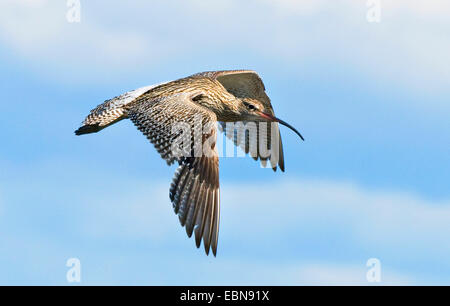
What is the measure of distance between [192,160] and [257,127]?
17.4 feet

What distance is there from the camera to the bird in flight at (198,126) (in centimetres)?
1302

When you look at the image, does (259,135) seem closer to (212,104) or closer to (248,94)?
(248,94)

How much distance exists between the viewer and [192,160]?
13.3 meters

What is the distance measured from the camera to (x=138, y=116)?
573 inches

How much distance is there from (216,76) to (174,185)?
460 centimetres

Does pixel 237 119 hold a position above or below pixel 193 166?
above

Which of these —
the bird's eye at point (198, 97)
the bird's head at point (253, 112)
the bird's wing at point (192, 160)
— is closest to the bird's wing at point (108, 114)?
the bird's eye at point (198, 97)

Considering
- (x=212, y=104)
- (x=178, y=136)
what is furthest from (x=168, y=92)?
(x=178, y=136)

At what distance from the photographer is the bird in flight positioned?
13.0 meters

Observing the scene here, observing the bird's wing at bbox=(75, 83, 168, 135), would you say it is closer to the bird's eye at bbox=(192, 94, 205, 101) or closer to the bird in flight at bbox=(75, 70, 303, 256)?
the bird in flight at bbox=(75, 70, 303, 256)

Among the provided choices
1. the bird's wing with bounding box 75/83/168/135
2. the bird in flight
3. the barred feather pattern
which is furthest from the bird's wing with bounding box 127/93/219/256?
the barred feather pattern

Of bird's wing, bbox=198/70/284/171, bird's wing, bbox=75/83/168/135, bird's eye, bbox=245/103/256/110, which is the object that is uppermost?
bird's wing, bbox=198/70/284/171

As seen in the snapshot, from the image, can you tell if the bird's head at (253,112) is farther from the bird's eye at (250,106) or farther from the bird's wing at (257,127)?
the bird's wing at (257,127)

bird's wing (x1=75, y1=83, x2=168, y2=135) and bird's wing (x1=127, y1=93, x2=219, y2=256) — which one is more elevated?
bird's wing (x1=75, y1=83, x2=168, y2=135)
